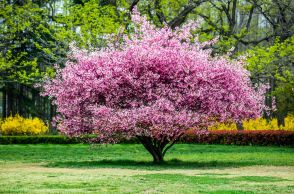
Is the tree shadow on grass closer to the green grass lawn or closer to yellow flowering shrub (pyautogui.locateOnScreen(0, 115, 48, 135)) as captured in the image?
Result: the green grass lawn

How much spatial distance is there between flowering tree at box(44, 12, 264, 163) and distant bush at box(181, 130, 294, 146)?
11944 millimetres

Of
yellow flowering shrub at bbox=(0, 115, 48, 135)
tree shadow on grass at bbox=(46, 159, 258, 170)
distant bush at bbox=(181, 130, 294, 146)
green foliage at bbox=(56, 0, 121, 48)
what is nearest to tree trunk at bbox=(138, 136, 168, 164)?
tree shadow on grass at bbox=(46, 159, 258, 170)

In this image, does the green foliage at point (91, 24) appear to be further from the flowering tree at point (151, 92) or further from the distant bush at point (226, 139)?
the flowering tree at point (151, 92)

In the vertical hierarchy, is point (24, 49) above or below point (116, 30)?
above

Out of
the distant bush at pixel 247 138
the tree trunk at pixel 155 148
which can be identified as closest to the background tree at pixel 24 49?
the tree trunk at pixel 155 148

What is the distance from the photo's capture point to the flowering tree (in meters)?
17.1

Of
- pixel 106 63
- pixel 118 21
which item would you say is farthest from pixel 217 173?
pixel 118 21

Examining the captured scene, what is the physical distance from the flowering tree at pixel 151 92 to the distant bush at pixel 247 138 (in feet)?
39.2

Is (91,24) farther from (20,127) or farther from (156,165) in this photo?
(156,165)

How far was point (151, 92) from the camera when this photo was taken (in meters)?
17.5

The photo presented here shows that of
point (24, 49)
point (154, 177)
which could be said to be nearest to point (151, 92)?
point (154, 177)

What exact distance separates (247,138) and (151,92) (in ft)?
47.0

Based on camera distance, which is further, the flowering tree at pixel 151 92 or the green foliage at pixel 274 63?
the green foliage at pixel 274 63

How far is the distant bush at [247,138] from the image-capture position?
2988 cm
